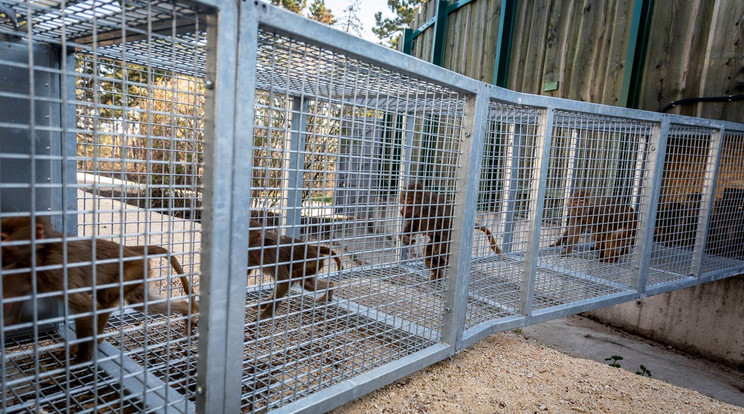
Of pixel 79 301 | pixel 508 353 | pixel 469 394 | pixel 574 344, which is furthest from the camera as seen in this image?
pixel 574 344

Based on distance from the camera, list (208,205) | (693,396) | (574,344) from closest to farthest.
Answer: (208,205) < (693,396) < (574,344)

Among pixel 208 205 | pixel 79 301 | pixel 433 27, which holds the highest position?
pixel 433 27

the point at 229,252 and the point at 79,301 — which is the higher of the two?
the point at 229,252

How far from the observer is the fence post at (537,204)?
3225mm

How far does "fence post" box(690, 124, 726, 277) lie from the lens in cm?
444

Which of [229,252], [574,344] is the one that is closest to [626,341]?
[574,344]

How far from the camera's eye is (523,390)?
9.55 feet

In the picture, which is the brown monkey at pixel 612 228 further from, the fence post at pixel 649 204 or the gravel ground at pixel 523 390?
the gravel ground at pixel 523 390

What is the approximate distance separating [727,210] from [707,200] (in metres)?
0.62

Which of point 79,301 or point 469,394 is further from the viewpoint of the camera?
point 469,394

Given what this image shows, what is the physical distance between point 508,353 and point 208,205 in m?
2.64

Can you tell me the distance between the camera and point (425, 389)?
2.79m

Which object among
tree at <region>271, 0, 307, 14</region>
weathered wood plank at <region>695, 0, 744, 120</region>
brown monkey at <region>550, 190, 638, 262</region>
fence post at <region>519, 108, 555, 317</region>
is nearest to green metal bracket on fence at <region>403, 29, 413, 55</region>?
weathered wood plank at <region>695, 0, 744, 120</region>

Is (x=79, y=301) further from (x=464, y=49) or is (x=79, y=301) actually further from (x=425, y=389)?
(x=464, y=49)
